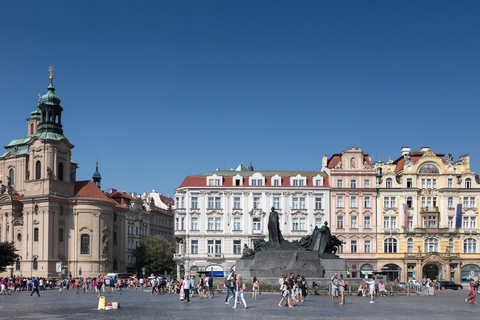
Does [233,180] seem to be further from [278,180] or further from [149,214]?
[149,214]

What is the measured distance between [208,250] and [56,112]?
32.6m

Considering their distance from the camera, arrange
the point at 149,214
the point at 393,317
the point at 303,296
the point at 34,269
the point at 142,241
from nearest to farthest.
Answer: the point at 393,317, the point at 303,296, the point at 34,269, the point at 142,241, the point at 149,214

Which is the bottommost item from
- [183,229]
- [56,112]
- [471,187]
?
[183,229]

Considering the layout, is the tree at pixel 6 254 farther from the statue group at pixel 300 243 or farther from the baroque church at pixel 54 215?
the statue group at pixel 300 243

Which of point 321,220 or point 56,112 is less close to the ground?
point 56,112

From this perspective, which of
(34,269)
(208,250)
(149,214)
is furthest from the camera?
(149,214)

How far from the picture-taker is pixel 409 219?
263 feet

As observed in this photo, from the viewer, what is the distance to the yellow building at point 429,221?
259 ft

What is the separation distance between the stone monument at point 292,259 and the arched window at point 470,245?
45.4 metres

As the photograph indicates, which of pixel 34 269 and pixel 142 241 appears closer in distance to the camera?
pixel 34 269

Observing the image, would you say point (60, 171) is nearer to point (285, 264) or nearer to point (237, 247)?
point (237, 247)

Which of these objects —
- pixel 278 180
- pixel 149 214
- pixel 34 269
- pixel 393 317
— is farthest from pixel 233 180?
pixel 393 317

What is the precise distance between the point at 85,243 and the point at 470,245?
5177cm

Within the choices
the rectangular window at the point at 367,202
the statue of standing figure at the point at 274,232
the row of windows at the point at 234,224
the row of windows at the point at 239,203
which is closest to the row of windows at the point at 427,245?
the rectangular window at the point at 367,202
